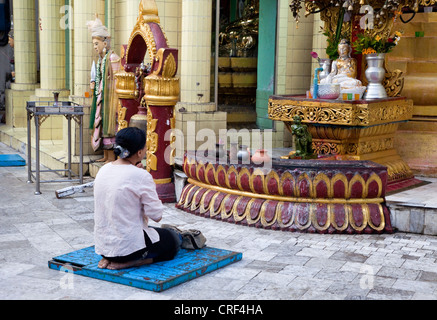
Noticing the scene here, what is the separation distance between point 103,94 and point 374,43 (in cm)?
425

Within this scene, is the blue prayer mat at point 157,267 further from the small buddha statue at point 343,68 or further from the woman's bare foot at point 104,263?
the small buddha statue at point 343,68

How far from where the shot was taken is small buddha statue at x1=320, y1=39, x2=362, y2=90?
8.98 meters

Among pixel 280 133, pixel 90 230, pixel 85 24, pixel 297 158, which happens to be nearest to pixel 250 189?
pixel 297 158

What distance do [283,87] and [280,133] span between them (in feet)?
2.48

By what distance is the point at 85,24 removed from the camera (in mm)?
11523

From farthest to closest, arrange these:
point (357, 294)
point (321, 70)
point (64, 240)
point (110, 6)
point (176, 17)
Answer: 1. point (110, 6)
2. point (176, 17)
3. point (321, 70)
4. point (64, 240)
5. point (357, 294)

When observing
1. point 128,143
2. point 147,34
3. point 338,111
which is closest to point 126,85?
point 147,34

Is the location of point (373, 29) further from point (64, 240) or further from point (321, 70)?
point (64, 240)

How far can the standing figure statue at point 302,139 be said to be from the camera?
8047mm

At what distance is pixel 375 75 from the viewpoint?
8875 mm

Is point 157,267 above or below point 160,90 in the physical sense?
below

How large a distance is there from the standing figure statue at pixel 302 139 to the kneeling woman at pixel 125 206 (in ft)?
9.04

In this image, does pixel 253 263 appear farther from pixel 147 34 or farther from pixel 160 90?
pixel 147 34

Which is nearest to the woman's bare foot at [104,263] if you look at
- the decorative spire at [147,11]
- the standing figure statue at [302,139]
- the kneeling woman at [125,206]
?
the kneeling woman at [125,206]
